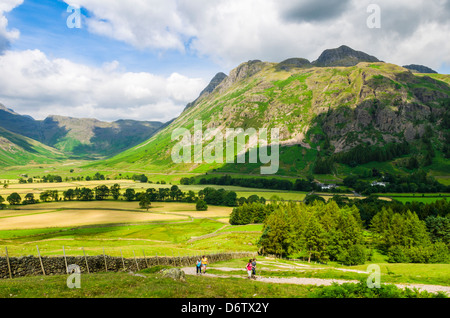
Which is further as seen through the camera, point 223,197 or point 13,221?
point 223,197

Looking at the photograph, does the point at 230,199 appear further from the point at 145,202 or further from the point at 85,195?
the point at 85,195

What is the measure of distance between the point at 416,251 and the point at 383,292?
69.0 meters

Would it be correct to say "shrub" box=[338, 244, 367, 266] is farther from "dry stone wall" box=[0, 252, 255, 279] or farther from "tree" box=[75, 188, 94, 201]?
"tree" box=[75, 188, 94, 201]

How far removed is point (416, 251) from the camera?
70688 mm

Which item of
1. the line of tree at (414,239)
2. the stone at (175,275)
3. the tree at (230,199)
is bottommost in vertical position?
the tree at (230,199)

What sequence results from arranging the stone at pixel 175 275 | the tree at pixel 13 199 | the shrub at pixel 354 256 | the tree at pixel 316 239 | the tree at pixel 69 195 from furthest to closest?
1. the tree at pixel 69 195
2. the tree at pixel 13 199
3. the tree at pixel 316 239
4. the shrub at pixel 354 256
5. the stone at pixel 175 275

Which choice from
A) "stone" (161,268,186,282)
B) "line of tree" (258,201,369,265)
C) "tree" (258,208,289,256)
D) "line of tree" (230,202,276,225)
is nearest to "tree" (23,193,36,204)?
"line of tree" (230,202,276,225)

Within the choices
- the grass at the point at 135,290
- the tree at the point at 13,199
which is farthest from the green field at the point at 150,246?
the tree at the point at 13,199

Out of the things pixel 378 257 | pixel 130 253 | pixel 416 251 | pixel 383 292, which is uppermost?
pixel 383 292

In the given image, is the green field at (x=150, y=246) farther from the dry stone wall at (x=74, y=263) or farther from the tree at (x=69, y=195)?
the tree at (x=69, y=195)

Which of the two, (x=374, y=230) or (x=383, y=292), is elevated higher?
(x=383, y=292)

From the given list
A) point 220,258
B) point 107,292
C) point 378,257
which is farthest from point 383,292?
point 378,257

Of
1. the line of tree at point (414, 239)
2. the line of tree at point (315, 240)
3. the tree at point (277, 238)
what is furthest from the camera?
the tree at point (277, 238)
